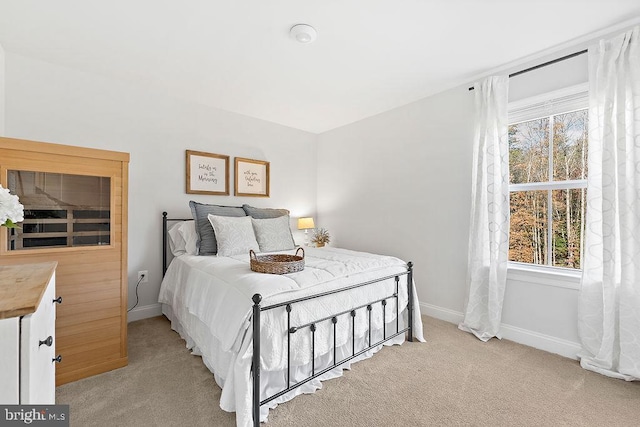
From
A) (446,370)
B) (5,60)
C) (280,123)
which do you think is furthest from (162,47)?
(446,370)

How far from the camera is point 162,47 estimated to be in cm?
230

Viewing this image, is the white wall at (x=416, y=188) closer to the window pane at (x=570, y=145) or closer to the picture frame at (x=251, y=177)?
the window pane at (x=570, y=145)

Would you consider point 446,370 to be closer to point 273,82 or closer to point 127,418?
point 127,418

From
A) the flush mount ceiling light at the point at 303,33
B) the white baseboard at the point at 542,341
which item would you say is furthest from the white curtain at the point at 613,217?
the flush mount ceiling light at the point at 303,33

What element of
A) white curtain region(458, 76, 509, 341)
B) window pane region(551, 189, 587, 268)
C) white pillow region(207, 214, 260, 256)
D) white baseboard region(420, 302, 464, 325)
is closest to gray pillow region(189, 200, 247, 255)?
white pillow region(207, 214, 260, 256)

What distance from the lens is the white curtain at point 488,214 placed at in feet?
8.42

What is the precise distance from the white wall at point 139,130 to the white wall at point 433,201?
4.24ft

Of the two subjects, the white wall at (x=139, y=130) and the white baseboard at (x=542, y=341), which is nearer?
the white baseboard at (x=542, y=341)

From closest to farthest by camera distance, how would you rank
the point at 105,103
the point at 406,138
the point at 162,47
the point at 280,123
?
1. the point at 162,47
2. the point at 105,103
3. the point at 406,138
4. the point at 280,123

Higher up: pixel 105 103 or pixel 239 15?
pixel 239 15

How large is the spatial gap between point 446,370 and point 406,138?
7.98 feet

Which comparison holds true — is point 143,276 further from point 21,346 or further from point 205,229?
point 21,346

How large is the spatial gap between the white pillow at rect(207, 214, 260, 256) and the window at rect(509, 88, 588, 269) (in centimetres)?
252

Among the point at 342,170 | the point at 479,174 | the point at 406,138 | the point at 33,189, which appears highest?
the point at 406,138
